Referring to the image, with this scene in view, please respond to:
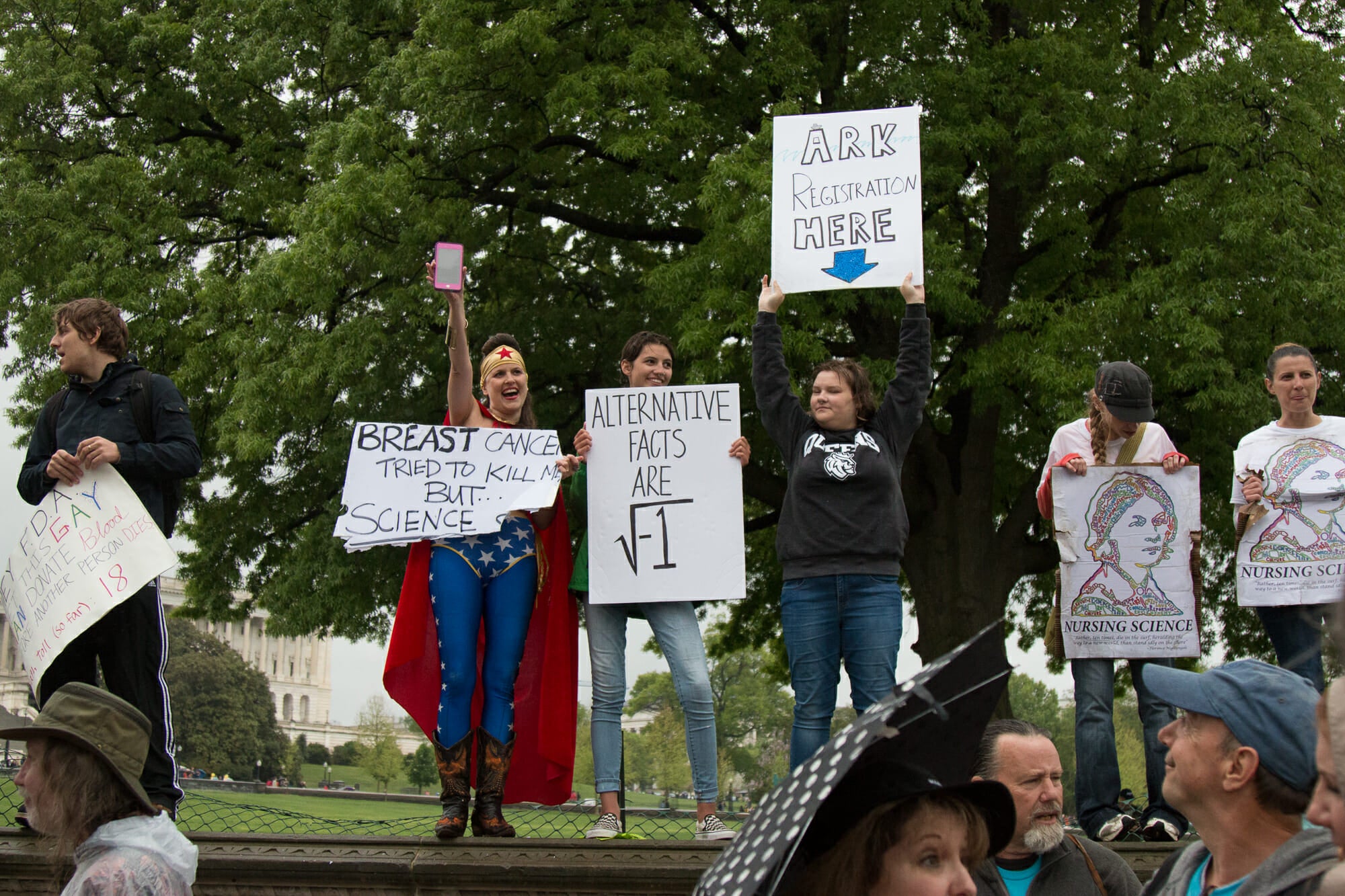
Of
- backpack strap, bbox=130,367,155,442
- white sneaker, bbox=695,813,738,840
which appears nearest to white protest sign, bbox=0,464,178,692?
backpack strap, bbox=130,367,155,442

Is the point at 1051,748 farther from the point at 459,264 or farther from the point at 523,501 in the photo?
the point at 459,264

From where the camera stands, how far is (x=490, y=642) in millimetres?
5320

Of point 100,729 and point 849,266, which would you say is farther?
point 849,266

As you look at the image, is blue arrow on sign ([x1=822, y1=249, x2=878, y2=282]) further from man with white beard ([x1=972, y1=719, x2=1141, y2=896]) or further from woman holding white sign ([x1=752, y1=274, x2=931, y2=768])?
man with white beard ([x1=972, y1=719, x2=1141, y2=896])

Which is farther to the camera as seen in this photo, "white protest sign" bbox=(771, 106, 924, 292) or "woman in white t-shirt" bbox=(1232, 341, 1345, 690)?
"white protest sign" bbox=(771, 106, 924, 292)

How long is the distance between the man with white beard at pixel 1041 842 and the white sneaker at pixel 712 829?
5.47ft

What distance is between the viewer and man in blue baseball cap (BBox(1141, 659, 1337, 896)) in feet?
7.75

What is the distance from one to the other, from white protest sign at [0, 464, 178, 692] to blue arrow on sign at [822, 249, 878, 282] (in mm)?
3079

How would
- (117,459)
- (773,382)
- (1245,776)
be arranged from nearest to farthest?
(1245,776) < (117,459) < (773,382)

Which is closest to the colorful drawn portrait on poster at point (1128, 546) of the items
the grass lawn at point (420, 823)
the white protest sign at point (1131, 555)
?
the white protest sign at point (1131, 555)

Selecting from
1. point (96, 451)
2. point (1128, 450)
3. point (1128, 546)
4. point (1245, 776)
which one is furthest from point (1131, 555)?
point (96, 451)

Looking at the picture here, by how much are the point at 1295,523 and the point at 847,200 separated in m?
2.42

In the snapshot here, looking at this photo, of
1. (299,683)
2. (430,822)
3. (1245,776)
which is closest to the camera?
(1245,776)

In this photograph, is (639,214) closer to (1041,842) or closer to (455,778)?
(455,778)
